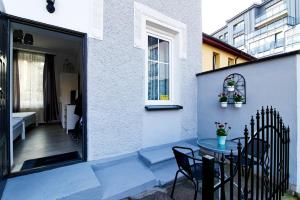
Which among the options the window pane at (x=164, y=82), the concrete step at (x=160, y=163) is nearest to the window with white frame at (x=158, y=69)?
the window pane at (x=164, y=82)

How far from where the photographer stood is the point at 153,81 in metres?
4.31

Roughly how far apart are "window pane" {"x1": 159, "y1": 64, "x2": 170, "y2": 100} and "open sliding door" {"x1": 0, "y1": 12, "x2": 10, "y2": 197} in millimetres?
3085

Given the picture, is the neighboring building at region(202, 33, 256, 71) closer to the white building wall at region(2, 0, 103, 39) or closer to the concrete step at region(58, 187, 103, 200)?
the white building wall at region(2, 0, 103, 39)

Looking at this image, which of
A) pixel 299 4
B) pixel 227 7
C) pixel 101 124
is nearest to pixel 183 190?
pixel 101 124

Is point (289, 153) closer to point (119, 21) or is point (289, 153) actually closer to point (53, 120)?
point (119, 21)

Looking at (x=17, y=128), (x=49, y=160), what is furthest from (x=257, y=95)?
(x=17, y=128)

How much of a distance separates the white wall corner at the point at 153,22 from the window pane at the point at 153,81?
628 mm

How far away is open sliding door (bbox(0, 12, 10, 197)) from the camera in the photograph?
2.16 m

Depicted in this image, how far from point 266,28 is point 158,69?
77.0ft

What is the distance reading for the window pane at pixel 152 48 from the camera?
4266mm

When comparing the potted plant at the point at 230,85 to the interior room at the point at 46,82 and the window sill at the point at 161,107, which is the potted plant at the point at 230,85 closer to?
the window sill at the point at 161,107

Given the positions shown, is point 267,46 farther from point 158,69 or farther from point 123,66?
point 123,66

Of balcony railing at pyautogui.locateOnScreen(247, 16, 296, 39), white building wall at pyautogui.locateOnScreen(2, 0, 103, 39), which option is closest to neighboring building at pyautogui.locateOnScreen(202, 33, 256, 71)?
white building wall at pyautogui.locateOnScreen(2, 0, 103, 39)

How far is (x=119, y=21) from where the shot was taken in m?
3.42
